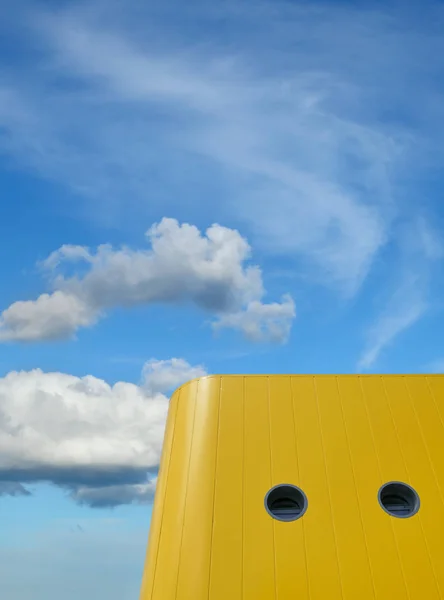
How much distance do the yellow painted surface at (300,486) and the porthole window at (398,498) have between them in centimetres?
13

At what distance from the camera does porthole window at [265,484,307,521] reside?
33.6 feet

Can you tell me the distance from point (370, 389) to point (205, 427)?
12.3 ft

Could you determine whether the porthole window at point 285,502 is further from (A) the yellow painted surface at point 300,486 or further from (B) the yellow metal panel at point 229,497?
(B) the yellow metal panel at point 229,497

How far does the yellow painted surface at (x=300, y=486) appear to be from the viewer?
933cm

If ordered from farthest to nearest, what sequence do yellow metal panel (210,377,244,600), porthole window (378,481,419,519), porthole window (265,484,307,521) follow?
1. porthole window (378,481,419,519)
2. porthole window (265,484,307,521)
3. yellow metal panel (210,377,244,600)

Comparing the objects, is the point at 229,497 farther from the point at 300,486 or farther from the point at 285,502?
the point at 300,486

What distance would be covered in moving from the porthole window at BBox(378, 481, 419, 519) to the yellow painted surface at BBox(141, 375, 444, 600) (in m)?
0.13

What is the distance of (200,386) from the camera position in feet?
40.6

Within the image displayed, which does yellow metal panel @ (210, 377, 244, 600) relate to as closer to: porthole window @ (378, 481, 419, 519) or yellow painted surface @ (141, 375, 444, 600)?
yellow painted surface @ (141, 375, 444, 600)

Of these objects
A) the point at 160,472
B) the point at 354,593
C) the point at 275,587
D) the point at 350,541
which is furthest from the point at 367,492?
the point at 160,472

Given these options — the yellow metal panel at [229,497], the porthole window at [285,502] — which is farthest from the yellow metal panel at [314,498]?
the yellow metal panel at [229,497]

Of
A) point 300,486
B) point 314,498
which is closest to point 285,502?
point 300,486

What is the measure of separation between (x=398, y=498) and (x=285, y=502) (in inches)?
88.1

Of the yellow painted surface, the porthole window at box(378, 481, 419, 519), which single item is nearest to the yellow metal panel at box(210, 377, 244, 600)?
the yellow painted surface
